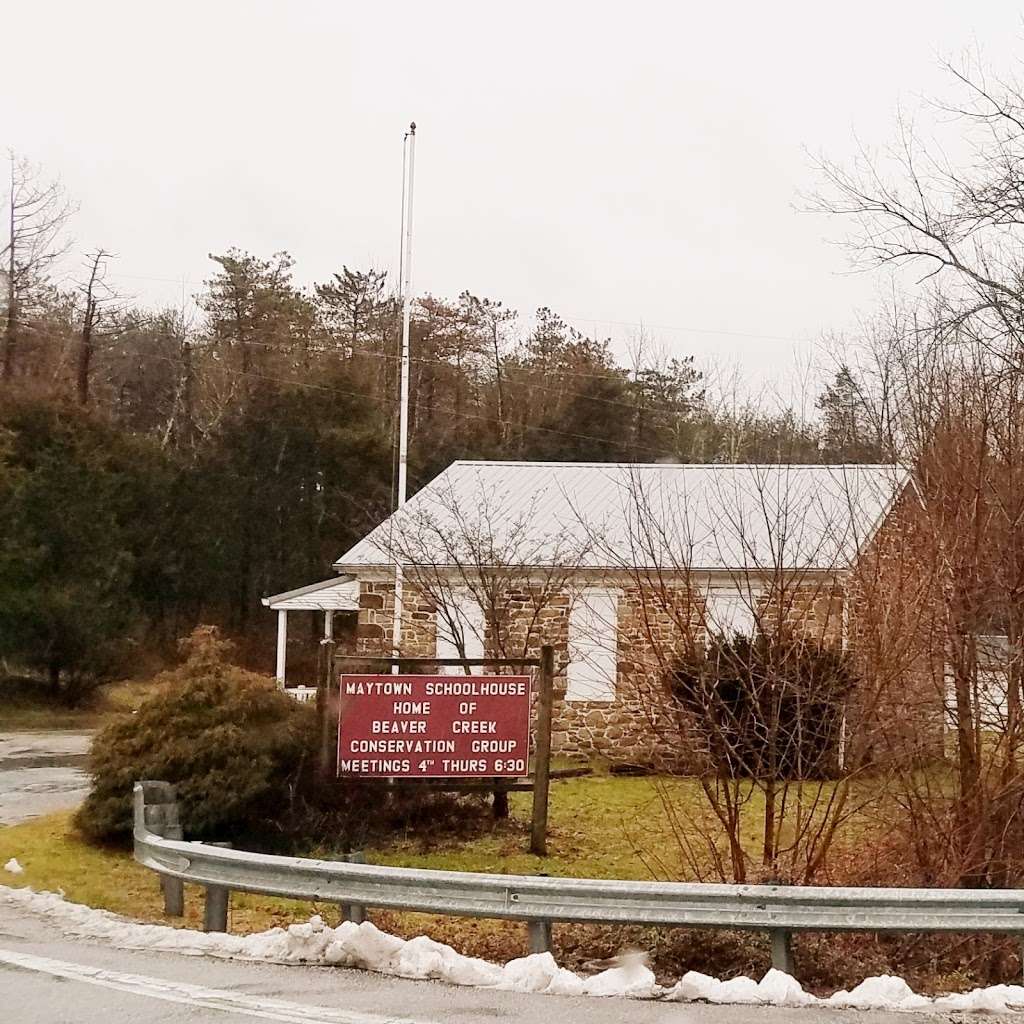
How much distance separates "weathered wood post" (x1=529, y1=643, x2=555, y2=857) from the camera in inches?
512

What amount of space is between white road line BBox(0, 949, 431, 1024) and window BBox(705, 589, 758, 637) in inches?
179

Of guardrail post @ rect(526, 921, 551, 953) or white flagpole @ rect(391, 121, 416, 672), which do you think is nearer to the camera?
guardrail post @ rect(526, 921, 551, 953)

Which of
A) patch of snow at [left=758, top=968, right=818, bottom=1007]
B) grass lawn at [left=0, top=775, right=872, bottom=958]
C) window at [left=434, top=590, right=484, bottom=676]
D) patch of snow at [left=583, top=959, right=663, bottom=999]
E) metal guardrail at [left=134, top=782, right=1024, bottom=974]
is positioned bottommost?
grass lawn at [left=0, top=775, right=872, bottom=958]

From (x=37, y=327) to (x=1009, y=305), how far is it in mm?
40136

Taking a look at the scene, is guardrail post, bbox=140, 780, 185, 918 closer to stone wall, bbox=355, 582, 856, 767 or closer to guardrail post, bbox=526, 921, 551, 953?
guardrail post, bbox=526, 921, 551, 953

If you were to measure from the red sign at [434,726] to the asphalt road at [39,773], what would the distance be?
4.29 metres

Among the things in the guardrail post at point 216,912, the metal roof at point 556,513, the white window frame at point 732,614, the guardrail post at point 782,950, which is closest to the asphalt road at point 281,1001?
the guardrail post at point 782,950

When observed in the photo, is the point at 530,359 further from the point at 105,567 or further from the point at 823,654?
the point at 823,654

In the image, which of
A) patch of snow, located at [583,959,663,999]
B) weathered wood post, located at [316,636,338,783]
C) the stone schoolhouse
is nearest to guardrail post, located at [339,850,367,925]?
patch of snow, located at [583,959,663,999]

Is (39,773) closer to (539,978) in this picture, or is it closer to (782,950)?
(539,978)

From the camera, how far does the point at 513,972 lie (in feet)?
22.8

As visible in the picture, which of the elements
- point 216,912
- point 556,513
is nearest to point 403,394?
point 556,513

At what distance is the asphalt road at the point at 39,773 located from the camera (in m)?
15.4

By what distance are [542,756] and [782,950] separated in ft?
20.8
